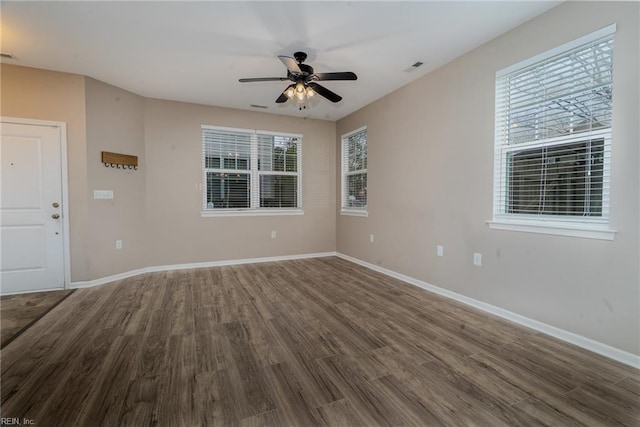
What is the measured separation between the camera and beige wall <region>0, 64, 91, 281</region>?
135 inches

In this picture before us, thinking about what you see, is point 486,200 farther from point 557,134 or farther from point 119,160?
point 119,160

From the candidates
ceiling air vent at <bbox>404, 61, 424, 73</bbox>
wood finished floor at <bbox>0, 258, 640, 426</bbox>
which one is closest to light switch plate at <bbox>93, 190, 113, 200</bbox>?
wood finished floor at <bbox>0, 258, 640, 426</bbox>

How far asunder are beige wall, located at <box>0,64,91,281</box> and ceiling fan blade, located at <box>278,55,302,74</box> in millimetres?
2979

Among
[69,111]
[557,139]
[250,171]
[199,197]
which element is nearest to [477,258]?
[557,139]

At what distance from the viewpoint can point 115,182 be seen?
4070 mm

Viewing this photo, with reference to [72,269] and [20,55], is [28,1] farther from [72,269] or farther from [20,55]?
[72,269]

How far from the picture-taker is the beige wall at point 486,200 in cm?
202

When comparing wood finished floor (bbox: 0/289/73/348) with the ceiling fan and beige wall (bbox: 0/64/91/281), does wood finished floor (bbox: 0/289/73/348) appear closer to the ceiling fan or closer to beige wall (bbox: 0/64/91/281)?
beige wall (bbox: 0/64/91/281)

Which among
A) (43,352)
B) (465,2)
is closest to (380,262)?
(465,2)

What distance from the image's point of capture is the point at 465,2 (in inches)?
90.9

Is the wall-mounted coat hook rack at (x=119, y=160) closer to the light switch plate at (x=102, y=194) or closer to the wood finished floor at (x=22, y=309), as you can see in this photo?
the light switch plate at (x=102, y=194)

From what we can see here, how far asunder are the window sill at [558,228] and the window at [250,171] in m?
3.63

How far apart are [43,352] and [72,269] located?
1.98 m

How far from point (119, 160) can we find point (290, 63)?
310cm
